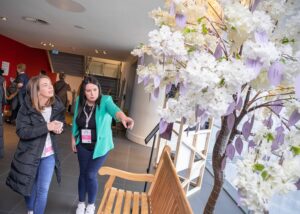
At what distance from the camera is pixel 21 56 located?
1098 centimetres

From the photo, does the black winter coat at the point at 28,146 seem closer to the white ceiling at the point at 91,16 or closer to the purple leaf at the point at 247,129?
the purple leaf at the point at 247,129

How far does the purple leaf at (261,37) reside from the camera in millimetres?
673

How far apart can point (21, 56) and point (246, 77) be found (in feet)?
39.0

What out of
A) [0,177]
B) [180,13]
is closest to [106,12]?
[0,177]

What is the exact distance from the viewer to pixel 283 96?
0.90 meters

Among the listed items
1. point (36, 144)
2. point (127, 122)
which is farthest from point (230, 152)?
point (36, 144)

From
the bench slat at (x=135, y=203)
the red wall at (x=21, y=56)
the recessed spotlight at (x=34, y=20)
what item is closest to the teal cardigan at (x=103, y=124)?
the bench slat at (x=135, y=203)

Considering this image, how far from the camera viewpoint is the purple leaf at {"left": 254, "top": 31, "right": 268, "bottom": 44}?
67cm

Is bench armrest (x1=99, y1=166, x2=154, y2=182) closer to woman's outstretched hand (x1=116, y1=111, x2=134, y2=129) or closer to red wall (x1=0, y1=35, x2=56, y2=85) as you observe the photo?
woman's outstretched hand (x1=116, y1=111, x2=134, y2=129)

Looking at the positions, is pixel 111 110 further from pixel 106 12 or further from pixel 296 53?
pixel 106 12

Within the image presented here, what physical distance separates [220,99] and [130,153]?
5394 millimetres

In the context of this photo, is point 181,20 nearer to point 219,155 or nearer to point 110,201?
point 219,155

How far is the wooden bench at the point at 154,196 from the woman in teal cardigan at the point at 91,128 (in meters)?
0.34

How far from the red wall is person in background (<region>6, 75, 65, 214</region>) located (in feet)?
27.3
